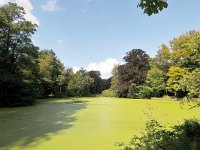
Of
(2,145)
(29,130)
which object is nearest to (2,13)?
(29,130)

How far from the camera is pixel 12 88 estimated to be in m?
12.7

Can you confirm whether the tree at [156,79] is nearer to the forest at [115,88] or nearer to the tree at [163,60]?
the forest at [115,88]

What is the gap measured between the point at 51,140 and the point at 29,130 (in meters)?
1.22

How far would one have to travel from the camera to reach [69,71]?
2453cm

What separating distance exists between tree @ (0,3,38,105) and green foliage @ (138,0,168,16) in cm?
1068

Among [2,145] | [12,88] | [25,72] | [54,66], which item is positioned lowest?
[2,145]

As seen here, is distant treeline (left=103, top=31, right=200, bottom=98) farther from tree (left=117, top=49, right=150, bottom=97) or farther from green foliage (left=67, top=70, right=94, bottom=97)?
green foliage (left=67, top=70, right=94, bottom=97)

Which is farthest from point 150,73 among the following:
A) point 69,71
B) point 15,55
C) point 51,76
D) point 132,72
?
point 15,55

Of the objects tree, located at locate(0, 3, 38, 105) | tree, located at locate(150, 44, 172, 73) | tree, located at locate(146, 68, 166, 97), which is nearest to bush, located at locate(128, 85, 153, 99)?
tree, located at locate(146, 68, 166, 97)

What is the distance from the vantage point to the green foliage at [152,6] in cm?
219

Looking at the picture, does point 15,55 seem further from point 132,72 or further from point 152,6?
point 152,6

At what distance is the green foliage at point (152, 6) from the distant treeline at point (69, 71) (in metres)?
3.01

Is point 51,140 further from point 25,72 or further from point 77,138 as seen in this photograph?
point 25,72

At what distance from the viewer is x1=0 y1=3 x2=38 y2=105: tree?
1235cm
